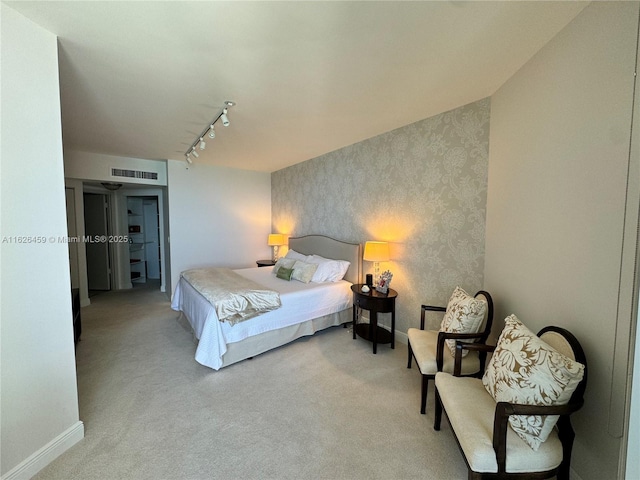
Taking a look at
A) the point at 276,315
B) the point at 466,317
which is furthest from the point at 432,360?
the point at 276,315

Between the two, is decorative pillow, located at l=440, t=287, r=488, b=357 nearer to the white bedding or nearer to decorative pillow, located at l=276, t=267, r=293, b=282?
the white bedding

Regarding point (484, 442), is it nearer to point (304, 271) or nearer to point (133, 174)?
point (304, 271)

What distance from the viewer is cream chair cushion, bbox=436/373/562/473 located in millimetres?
1185

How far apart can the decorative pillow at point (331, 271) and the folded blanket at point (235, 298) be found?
843 mm

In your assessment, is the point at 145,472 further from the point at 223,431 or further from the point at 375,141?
the point at 375,141

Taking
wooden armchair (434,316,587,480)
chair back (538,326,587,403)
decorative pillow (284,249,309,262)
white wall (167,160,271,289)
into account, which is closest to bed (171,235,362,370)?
decorative pillow (284,249,309,262)

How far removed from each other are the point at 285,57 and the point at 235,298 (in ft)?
7.01

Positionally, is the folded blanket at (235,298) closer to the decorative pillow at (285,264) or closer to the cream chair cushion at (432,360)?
the decorative pillow at (285,264)

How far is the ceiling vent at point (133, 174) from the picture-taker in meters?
4.43

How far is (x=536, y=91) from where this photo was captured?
1753 mm

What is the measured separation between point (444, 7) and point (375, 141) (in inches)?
80.5

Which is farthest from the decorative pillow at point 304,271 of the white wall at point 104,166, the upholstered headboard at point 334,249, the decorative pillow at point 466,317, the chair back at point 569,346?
the white wall at point 104,166

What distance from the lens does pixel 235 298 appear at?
2670 millimetres

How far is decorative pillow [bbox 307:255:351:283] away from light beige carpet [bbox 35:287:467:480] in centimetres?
86
